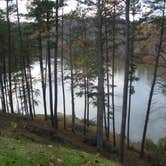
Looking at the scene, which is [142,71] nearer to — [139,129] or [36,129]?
[139,129]

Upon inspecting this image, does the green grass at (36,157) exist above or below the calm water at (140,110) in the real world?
above

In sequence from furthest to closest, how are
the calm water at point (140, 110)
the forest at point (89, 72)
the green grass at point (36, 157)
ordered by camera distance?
the calm water at point (140, 110), the forest at point (89, 72), the green grass at point (36, 157)

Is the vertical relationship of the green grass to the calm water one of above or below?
above

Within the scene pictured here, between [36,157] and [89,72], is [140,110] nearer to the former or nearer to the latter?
[89,72]

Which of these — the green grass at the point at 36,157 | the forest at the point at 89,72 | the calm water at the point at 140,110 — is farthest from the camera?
the calm water at the point at 140,110

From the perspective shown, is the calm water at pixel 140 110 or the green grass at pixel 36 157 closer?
the green grass at pixel 36 157

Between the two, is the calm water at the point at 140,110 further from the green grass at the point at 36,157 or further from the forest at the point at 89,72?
the green grass at the point at 36,157

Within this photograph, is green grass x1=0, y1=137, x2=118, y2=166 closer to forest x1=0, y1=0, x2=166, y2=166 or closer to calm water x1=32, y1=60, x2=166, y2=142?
forest x1=0, y1=0, x2=166, y2=166

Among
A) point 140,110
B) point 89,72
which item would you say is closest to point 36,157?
point 89,72

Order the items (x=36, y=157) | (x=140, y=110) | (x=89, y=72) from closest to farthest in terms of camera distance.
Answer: (x=36, y=157), (x=89, y=72), (x=140, y=110)

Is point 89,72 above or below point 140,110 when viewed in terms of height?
above

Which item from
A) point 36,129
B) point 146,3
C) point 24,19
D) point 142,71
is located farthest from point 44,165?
point 142,71

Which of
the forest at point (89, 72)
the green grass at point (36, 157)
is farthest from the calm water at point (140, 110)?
the green grass at point (36, 157)

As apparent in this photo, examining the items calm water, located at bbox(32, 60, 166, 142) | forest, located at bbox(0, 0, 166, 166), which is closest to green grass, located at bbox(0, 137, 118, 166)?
forest, located at bbox(0, 0, 166, 166)
